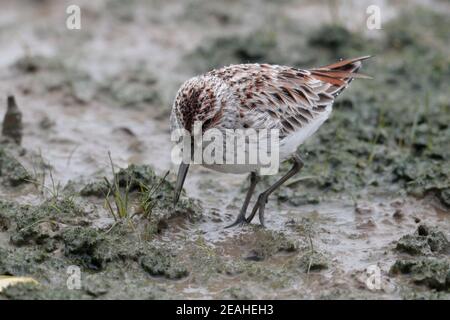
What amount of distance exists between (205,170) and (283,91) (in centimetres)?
192

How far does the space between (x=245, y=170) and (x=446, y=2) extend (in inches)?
354

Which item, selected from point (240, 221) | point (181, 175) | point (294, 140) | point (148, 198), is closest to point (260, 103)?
point (294, 140)

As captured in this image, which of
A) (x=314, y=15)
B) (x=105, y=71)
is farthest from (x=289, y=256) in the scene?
(x=314, y=15)

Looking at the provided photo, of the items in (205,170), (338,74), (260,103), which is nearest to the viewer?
(260,103)

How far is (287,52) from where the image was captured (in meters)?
13.7

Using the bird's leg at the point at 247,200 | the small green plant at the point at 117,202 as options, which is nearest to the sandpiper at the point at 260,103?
the bird's leg at the point at 247,200

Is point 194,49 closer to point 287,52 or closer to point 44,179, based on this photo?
point 287,52

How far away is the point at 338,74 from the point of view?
965cm

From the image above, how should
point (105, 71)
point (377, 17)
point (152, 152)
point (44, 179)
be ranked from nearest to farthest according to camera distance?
point (44, 179) → point (152, 152) → point (105, 71) → point (377, 17)

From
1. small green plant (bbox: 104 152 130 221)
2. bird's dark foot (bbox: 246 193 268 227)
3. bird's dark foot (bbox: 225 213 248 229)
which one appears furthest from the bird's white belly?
small green plant (bbox: 104 152 130 221)

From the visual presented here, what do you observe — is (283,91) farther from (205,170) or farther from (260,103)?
(205,170)

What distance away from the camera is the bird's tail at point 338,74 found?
9.52 meters

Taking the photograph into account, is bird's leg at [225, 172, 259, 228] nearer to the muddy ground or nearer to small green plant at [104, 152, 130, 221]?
the muddy ground

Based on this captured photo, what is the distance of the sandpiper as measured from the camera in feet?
A: 26.6
